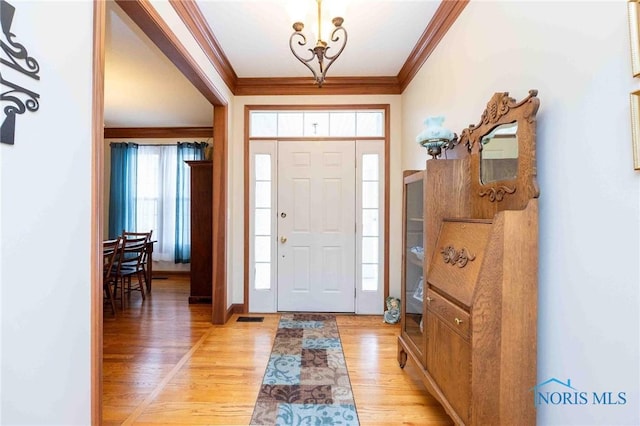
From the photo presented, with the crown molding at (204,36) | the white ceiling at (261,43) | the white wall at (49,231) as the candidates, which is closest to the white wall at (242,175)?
the white ceiling at (261,43)

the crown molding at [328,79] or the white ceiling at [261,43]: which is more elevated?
the white ceiling at [261,43]

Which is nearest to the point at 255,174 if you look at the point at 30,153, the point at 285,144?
the point at 285,144

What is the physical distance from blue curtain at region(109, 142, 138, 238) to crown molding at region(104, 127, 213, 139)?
21cm

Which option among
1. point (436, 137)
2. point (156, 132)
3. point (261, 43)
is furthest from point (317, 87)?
point (156, 132)

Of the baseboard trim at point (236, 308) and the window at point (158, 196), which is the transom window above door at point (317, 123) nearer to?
the baseboard trim at point (236, 308)

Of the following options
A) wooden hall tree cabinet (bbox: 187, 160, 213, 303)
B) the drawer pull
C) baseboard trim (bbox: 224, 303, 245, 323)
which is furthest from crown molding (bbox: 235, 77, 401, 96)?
baseboard trim (bbox: 224, 303, 245, 323)

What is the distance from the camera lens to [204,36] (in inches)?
95.9

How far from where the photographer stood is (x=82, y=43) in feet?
3.82

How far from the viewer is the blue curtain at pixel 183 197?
210 inches

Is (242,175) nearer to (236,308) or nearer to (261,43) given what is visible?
(261,43)

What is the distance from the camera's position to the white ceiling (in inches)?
85.8

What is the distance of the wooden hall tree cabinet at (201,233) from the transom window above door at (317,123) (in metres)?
0.98

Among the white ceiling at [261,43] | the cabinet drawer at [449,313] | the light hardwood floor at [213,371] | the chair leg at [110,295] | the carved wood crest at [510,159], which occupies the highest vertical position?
the white ceiling at [261,43]

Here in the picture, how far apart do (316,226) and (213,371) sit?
1.81 meters
